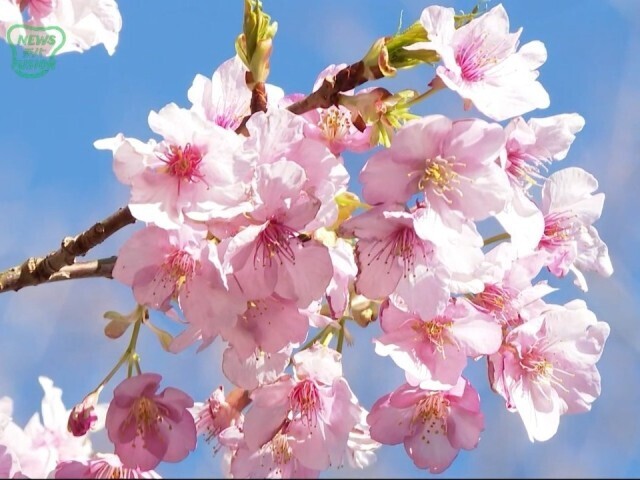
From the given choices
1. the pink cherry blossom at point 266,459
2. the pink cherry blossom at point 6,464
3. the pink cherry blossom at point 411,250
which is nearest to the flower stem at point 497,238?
the pink cherry blossom at point 411,250

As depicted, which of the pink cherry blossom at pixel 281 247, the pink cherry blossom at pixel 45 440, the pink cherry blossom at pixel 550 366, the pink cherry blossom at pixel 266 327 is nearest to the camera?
the pink cherry blossom at pixel 281 247

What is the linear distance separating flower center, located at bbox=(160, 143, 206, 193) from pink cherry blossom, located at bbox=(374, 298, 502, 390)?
301 mm

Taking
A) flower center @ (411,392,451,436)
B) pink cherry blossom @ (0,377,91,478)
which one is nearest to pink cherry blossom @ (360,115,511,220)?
flower center @ (411,392,451,436)

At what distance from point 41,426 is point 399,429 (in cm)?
85

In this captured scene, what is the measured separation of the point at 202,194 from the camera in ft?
3.13

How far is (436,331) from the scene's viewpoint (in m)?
1.11

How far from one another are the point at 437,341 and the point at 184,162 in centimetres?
40

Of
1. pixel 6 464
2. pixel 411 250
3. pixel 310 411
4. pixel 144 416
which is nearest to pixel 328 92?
pixel 411 250

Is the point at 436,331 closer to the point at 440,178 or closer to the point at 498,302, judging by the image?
the point at 498,302

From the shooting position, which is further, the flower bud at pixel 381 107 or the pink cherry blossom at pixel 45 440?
the pink cherry blossom at pixel 45 440

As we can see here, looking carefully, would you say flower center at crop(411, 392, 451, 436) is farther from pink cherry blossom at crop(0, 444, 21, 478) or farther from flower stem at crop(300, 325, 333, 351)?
pink cherry blossom at crop(0, 444, 21, 478)

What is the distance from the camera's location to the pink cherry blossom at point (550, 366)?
113cm

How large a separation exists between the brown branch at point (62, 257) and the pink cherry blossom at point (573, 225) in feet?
1.93

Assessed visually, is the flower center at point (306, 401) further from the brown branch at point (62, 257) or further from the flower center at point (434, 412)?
the brown branch at point (62, 257)
